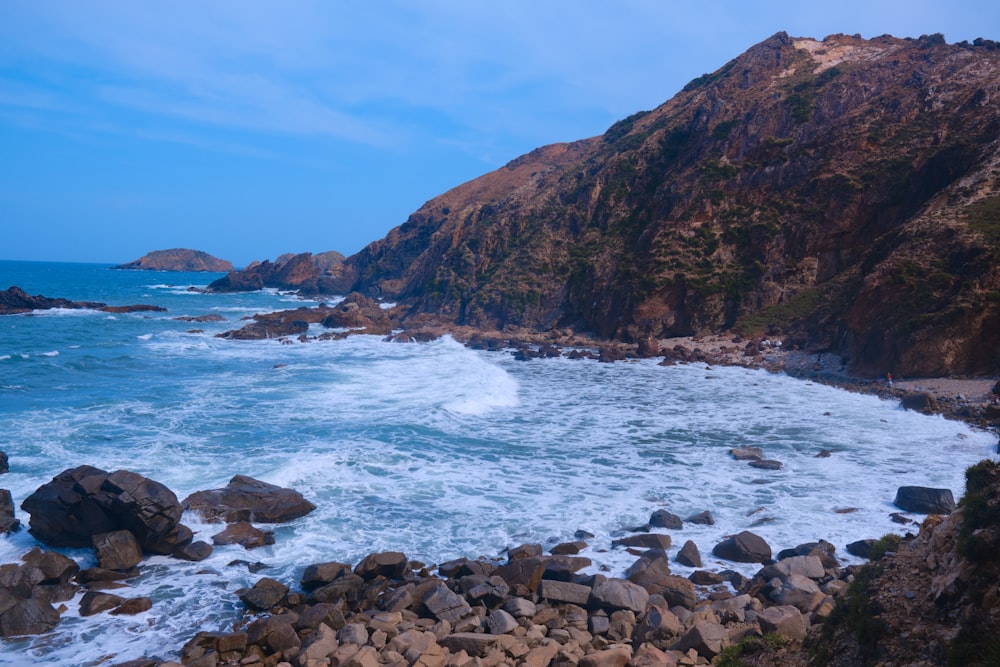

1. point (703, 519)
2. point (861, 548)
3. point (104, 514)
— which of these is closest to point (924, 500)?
point (861, 548)

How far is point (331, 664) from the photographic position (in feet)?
27.4

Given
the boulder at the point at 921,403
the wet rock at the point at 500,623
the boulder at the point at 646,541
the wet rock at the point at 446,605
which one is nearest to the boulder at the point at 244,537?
the wet rock at the point at 446,605

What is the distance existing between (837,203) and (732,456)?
29283mm

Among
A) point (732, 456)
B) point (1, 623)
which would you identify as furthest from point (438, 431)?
point (1, 623)

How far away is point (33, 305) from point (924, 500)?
224 feet

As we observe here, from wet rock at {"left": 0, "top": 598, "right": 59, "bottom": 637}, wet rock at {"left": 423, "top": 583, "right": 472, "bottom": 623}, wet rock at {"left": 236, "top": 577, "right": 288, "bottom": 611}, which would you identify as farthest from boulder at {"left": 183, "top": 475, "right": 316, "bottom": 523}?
wet rock at {"left": 423, "top": 583, "right": 472, "bottom": 623}

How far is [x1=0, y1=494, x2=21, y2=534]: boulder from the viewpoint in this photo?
1227 cm

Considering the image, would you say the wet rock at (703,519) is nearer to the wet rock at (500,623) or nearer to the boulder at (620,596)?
the boulder at (620,596)

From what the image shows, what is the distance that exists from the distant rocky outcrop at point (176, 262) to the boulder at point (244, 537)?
192 meters

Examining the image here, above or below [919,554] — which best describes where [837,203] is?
above

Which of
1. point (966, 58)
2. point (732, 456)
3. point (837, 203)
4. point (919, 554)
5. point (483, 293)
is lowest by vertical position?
point (732, 456)

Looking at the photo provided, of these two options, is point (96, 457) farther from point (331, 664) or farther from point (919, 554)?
point (919, 554)

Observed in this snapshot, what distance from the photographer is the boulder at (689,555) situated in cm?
1144

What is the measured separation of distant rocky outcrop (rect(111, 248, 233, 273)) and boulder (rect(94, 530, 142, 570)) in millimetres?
192393
